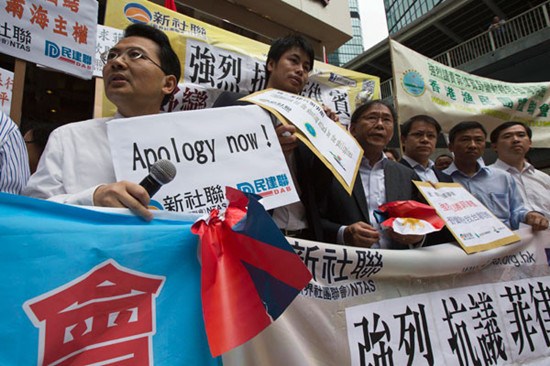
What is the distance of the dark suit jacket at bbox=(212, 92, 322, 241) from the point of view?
5.36ft

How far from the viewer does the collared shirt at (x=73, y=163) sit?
1.06 m

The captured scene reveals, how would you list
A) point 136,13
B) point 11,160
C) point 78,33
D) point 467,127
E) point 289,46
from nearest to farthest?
point 11,160, point 289,46, point 78,33, point 136,13, point 467,127

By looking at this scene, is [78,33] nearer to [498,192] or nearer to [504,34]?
[498,192]

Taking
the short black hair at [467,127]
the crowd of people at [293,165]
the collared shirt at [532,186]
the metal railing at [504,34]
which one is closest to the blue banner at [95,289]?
the crowd of people at [293,165]

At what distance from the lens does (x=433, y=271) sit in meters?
1.51

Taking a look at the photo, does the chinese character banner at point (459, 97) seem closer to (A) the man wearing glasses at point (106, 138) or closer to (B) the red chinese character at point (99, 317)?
(A) the man wearing glasses at point (106, 138)

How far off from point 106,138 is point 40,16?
1459mm

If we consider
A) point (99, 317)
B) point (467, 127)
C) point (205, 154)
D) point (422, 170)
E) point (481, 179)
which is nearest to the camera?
point (99, 317)

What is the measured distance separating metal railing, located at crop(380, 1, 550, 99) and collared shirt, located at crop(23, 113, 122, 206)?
37.6 ft

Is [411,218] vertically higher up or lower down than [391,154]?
lower down

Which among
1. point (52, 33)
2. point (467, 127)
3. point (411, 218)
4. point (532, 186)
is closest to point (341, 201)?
point (411, 218)

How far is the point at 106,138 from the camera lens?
1.22 m

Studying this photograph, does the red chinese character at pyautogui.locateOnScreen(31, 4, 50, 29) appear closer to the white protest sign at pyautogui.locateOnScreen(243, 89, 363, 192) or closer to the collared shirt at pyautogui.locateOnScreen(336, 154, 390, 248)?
the white protest sign at pyautogui.locateOnScreen(243, 89, 363, 192)

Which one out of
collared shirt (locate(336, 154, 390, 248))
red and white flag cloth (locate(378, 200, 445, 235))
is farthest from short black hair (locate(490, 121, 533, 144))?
red and white flag cloth (locate(378, 200, 445, 235))
